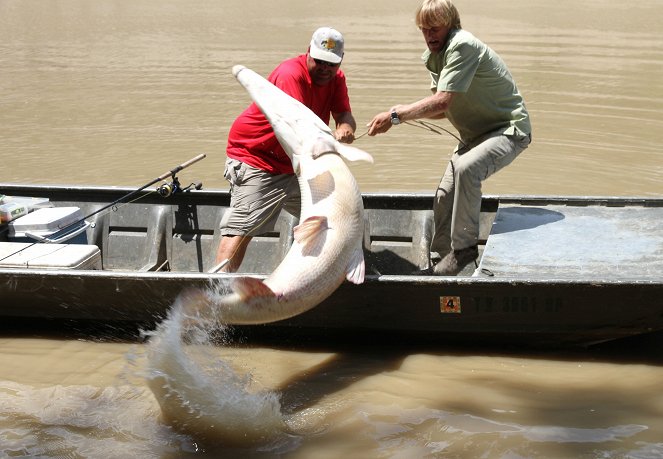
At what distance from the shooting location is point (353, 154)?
557 cm

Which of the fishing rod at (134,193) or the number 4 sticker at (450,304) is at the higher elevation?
the fishing rod at (134,193)

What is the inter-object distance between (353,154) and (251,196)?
1205 millimetres

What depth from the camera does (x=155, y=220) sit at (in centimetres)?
773

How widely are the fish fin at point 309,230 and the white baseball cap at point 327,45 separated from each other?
50.1 inches

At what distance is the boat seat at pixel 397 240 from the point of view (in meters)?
7.34

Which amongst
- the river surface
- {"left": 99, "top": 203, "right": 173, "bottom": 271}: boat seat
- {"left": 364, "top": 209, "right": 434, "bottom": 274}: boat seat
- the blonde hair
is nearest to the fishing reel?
{"left": 99, "top": 203, "right": 173, "bottom": 271}: boat seat

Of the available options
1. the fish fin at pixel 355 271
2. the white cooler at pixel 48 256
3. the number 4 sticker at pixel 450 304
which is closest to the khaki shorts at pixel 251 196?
the white cooler at pixel 48 256

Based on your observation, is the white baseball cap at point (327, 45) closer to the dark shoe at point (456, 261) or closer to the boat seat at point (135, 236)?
the dark shoe at point (456, 261)

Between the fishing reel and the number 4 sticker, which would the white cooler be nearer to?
the fishing reel

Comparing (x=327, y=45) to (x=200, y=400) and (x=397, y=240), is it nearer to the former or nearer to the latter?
(x=397, y=240)

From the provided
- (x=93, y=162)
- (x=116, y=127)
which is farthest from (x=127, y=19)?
(x=93, y=162)

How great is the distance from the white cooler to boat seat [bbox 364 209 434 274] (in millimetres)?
2276

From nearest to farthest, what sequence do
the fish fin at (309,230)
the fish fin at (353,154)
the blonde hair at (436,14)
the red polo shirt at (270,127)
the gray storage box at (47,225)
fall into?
the fish fin at (309,230)
the fish fin at (353,154)
the blonde hair at (436,14)
the red polo shirt at (270,127)
the gray storage box at (47,225)

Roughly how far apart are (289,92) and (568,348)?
2.70m
